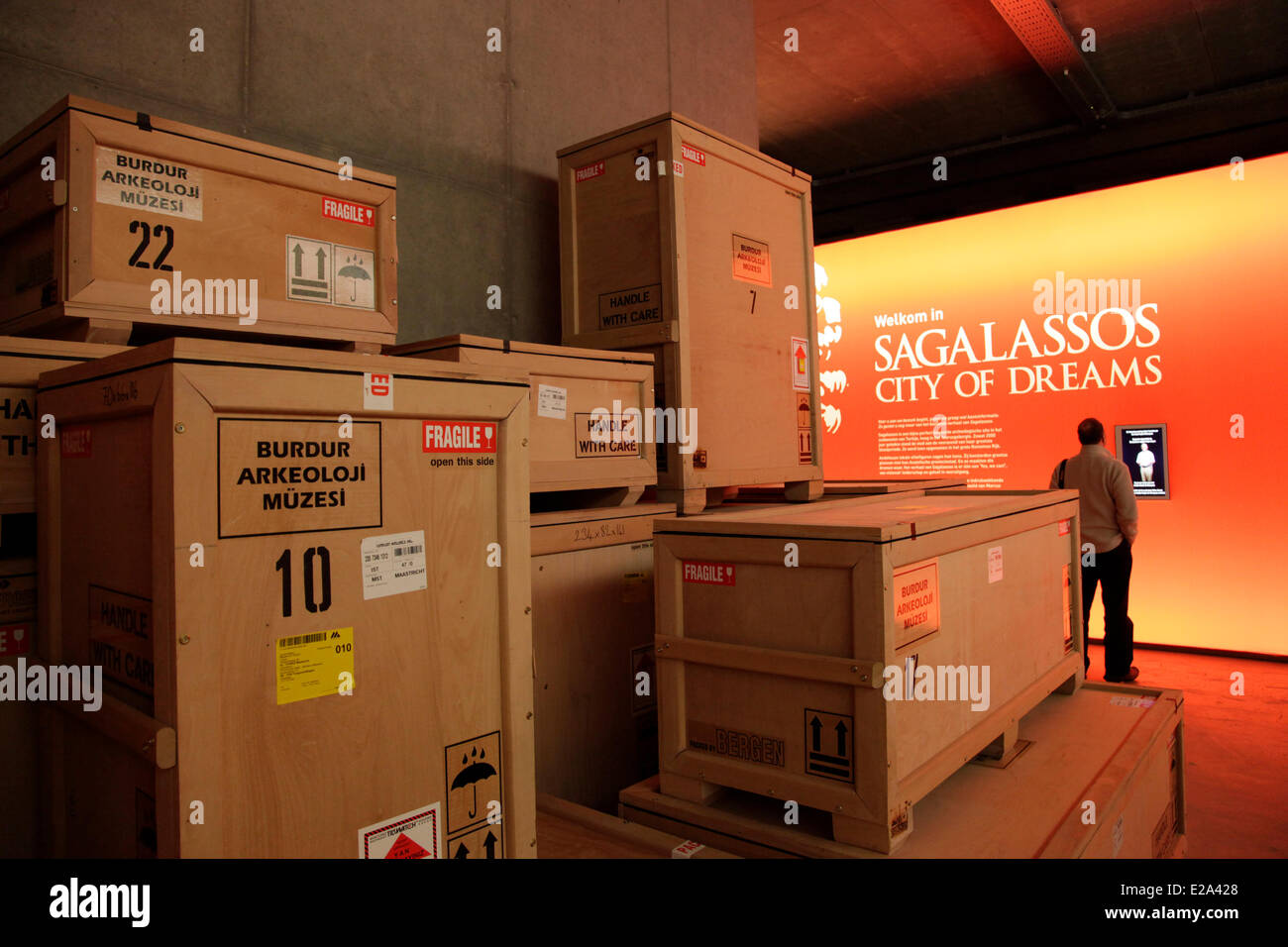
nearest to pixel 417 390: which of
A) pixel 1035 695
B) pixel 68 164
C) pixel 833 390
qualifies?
pixel 68 164

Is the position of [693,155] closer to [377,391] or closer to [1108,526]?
[377,391]

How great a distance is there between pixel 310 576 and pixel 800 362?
255cm

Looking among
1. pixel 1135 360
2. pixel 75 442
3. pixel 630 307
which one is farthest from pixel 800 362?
pixel 1135 360

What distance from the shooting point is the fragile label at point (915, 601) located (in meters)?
1.86

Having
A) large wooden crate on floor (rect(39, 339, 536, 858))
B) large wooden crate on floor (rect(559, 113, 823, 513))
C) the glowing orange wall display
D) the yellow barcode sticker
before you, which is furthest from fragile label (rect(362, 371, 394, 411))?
the glowing orange wall display

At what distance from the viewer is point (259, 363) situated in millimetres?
1371

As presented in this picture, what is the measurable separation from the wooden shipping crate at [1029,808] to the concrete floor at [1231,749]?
4.31ft

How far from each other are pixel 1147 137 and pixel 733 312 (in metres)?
6.16

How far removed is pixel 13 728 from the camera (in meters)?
1.71

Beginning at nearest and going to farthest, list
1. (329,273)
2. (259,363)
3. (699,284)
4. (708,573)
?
(259,363)
(708,573)
(329,273)
(699,284)

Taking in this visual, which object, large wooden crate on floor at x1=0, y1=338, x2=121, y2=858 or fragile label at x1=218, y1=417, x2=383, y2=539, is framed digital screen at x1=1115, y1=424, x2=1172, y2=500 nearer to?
fragile label at x1=218, y1=417, x2=383, y2=539

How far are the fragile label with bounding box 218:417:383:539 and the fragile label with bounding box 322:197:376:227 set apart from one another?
1.04m

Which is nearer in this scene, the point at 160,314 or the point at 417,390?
the point at 417,390
